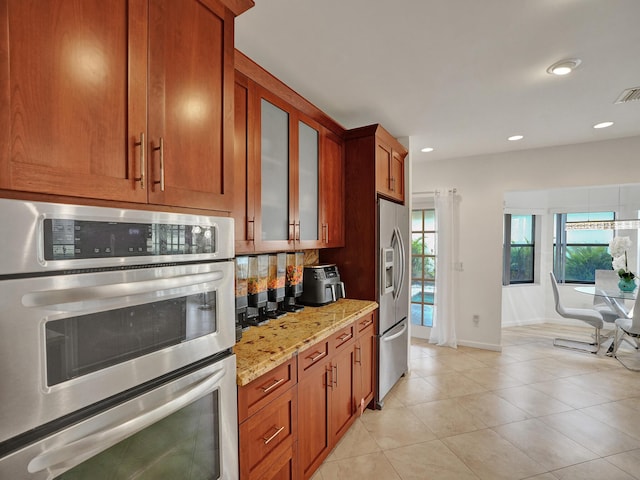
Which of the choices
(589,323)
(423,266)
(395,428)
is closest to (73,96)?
(395,428)

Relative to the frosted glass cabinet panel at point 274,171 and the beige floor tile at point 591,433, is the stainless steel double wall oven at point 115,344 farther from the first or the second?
the beige floor tile at point 591,433

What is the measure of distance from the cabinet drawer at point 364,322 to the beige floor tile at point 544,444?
4.12 ft

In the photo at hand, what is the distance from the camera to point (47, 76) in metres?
0.80

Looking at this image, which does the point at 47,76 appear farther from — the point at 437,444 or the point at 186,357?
the point at 437,444

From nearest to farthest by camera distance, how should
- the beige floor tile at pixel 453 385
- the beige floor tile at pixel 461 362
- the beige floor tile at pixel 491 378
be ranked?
the beige floor tile at pixel 453 385, the beige floor tile at pixel 491 378, the beige floor tile at pixel 461 362

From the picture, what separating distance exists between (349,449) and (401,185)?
252 cm

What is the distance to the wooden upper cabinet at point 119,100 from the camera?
0.76 metres

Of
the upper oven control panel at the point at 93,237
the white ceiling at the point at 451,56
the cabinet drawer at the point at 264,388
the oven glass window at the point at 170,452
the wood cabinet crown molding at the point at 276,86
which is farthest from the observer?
the wood cabinet crown molding at the point at 276,86

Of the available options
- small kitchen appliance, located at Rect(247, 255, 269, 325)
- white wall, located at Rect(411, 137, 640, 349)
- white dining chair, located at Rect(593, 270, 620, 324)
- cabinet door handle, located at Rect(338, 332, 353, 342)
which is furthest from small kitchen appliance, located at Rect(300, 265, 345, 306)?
white dining chair, located at Rect(593, 270, 620, 324)

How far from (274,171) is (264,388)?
1267 millimetres

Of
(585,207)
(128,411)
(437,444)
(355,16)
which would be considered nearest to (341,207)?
(355,16)

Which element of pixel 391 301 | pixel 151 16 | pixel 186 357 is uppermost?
pixel 151 16

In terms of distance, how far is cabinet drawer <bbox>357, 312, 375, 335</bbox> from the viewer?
249 centimetres

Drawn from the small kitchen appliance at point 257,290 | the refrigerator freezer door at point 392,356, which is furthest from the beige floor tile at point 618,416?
the small kitchen appliance at point 257,290
